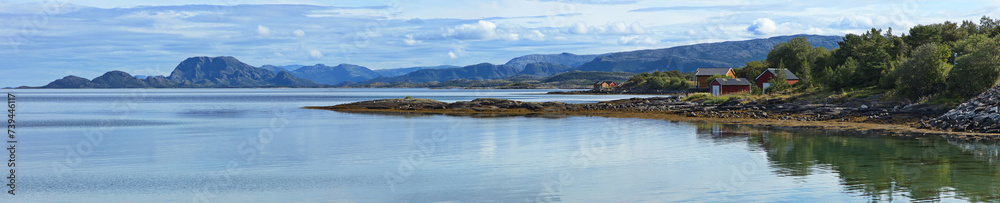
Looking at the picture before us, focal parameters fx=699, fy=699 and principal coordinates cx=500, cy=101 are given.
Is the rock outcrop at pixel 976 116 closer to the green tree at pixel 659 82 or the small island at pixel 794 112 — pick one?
the small island at pixel 794 112

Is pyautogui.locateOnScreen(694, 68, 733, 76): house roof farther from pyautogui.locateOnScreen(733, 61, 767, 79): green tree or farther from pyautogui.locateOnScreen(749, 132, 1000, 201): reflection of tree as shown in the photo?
pyautogui.locateOnScreen(749, 132, 1000, 201): reflection of tree

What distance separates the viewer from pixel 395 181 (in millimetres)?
20938

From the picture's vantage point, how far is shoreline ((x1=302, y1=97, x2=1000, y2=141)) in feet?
126

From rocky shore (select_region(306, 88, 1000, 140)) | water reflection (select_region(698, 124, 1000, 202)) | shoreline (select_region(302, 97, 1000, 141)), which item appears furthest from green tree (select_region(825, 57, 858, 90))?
water reflection (select_region(698, 124, 1000, 202))

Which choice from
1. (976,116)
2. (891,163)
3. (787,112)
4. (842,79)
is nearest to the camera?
(891,163)

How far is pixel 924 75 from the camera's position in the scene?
152 ft

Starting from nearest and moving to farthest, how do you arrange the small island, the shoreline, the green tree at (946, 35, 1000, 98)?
1. the small island
2. the shoreline
3. the green tree at (946, 35, 1000, 98)

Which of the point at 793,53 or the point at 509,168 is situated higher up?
the point at 793,53

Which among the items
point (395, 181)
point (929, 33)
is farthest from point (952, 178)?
point (929, 33)

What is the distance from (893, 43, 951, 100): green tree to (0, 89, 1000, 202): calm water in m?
14.7

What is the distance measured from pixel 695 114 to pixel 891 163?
106 ft

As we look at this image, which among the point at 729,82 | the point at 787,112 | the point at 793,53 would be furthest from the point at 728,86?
the point at 787,112

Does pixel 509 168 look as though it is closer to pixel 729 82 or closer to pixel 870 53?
pixel 870 53

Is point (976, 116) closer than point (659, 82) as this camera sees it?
Yes
